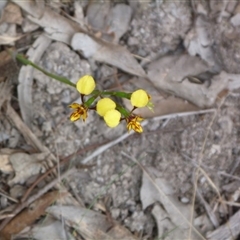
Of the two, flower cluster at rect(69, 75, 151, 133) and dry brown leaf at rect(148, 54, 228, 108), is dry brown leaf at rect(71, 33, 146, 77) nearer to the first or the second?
dry brown leaf at rect(148, 54, 228, 108)

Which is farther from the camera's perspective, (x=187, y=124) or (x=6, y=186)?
(x=187, y=124)

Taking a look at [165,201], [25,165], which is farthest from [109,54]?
[165,201]

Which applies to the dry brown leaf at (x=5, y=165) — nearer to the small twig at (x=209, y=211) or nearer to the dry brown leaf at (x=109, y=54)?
the dry brown leaf at (x=109, y=54)

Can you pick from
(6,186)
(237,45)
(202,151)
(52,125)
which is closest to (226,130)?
(202,151)

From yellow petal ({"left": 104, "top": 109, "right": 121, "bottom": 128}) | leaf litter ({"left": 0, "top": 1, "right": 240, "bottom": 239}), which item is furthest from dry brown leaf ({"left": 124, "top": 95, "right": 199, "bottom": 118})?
yellow petal ({"left": 104, "top": 109, "right": 121, "bottom": 128})

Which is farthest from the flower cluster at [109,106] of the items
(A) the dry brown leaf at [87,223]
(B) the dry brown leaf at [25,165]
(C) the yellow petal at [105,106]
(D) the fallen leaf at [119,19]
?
(D) the fallen leaf at [119,19]

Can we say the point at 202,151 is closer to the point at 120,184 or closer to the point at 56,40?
the point at 120,184
